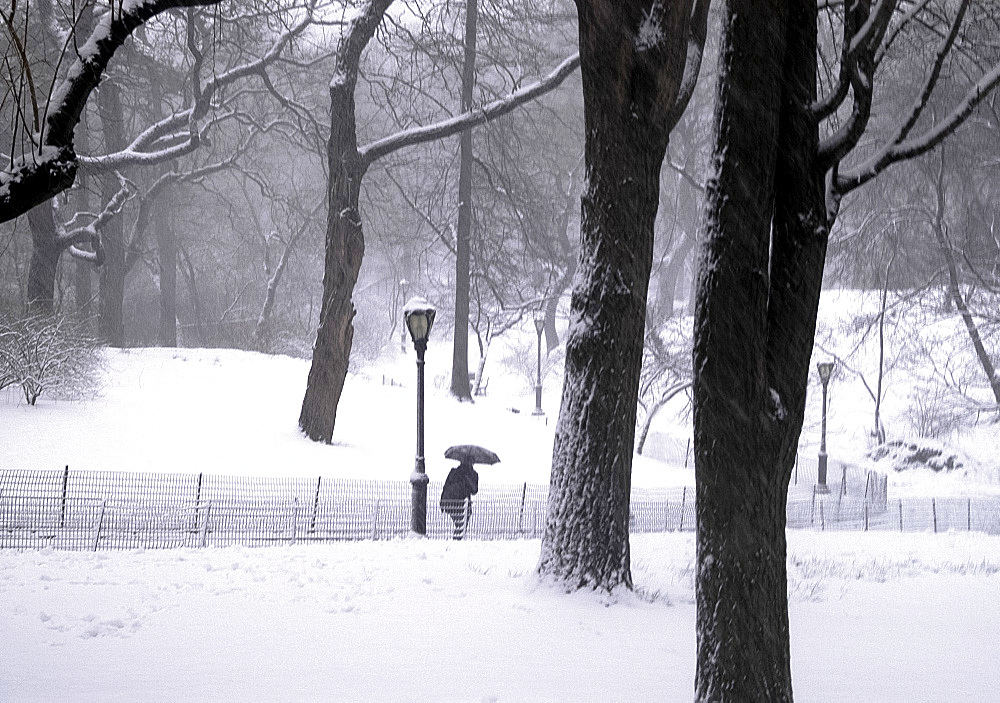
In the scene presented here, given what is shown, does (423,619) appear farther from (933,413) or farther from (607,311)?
(933,413)

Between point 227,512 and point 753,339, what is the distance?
35.2ft

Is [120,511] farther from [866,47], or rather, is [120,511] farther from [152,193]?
[152,193]

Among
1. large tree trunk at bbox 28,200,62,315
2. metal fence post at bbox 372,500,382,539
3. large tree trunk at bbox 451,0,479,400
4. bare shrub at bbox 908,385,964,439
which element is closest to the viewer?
metal fence post at bbox 372,500,382,539

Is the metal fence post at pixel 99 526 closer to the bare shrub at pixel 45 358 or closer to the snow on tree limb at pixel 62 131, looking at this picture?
the snow on tree limb at pixel 62 131

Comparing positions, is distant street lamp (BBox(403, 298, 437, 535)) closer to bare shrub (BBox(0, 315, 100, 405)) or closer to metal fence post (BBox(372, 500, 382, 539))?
metal fence post (BBox(372, 500, 382, 539))

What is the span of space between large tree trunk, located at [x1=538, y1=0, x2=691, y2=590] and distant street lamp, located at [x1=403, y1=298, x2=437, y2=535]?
15.3 ft

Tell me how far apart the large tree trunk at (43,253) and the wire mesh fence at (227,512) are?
997 centimetres

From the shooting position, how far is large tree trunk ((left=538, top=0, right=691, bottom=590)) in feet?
28.3

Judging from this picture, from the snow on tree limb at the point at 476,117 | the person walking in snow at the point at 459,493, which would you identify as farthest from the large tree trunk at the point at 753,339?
the snow on tree limb at the point at 476,117

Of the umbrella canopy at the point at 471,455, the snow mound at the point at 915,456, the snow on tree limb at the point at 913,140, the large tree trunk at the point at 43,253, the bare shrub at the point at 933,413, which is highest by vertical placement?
the large tree trunk at the point at 43,253

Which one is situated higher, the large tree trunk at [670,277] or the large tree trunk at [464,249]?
the large tree trunk at [670,277]

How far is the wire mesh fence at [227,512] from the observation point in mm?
12367

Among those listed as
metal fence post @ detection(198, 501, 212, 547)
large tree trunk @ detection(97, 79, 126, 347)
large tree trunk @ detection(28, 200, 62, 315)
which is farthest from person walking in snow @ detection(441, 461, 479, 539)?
large tree trunk @ detection(97, 79, 126, 347)

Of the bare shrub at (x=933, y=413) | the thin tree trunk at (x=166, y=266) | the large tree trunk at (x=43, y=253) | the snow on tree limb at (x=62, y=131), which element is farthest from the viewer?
the thin tree trunk at (x=166, y=266)
